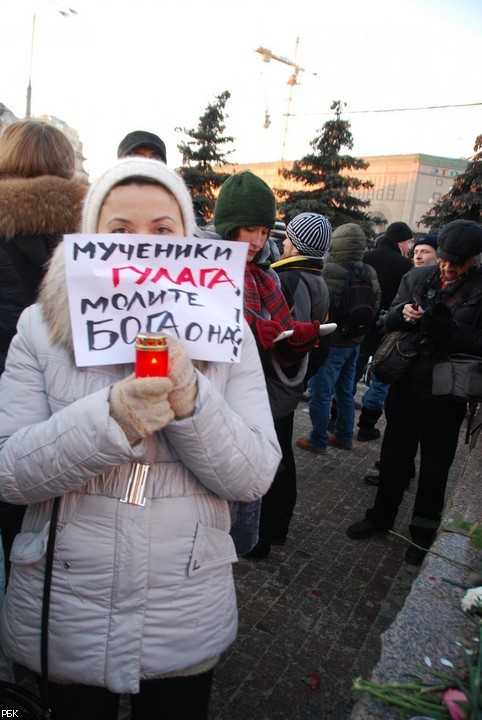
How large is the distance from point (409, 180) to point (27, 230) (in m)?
43.8

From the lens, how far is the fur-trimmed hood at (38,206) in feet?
7.55

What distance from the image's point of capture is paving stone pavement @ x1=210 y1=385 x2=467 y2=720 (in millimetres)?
2512

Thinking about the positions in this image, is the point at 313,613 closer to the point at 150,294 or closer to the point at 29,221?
the point at 150,294

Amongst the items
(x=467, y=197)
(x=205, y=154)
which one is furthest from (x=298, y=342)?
(x=205, y=154)

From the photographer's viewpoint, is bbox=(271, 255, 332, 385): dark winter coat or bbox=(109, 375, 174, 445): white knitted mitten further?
bbox=(271, 255, 332, 385): dark winter coat

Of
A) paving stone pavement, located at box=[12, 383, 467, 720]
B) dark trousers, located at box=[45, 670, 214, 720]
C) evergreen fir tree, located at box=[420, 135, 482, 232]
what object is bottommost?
paving stone pavement, located at box=[12, 383, 467, 720]

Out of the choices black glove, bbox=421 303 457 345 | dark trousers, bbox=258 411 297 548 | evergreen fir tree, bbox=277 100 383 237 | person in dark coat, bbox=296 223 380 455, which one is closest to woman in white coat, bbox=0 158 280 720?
dark trousers, bbox=258 411 297 548

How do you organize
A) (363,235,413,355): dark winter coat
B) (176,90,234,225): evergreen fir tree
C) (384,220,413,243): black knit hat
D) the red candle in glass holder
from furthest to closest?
1. (176,90,234,225): evergreen fir tree
2. (384,220,413,243): black knit hat
3. (363,235,413,355): dark winter coat
4. the red candle in glass holder

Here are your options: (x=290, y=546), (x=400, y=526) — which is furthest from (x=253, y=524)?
(x=400, y=526)

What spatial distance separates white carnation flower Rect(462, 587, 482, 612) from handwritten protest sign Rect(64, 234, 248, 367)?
1.03 metres

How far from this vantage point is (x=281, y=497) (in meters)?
3.74

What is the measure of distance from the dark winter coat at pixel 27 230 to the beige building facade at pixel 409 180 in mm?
39041

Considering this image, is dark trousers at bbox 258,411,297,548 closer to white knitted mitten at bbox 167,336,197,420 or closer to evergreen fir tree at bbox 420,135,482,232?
white knitted mitten at bbox 167,336,197,420

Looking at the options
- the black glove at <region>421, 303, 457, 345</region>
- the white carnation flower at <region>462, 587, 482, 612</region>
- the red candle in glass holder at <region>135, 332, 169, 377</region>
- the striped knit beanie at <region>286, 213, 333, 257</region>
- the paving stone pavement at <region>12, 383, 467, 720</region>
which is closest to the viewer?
the red candle in glass holder at <region>135, 332, 169, 377</region>
